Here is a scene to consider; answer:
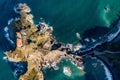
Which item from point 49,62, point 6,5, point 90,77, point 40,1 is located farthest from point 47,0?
point 90,77

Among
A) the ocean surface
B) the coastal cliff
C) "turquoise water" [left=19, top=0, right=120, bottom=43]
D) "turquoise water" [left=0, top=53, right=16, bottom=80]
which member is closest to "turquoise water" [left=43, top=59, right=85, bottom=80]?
the ocean surface

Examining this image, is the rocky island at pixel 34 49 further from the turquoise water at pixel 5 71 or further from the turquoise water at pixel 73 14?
the turquoise water at pixel 73 14

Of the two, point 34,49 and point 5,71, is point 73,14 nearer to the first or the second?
point 34,49

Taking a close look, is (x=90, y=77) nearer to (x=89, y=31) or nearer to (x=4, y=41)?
(x=89, y=31)

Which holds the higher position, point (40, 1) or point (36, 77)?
point (40, 1)

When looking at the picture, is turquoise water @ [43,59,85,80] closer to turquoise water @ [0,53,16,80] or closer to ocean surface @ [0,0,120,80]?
ocean surface @ [0,0,120,80]

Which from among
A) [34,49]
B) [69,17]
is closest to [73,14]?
[69,17]
